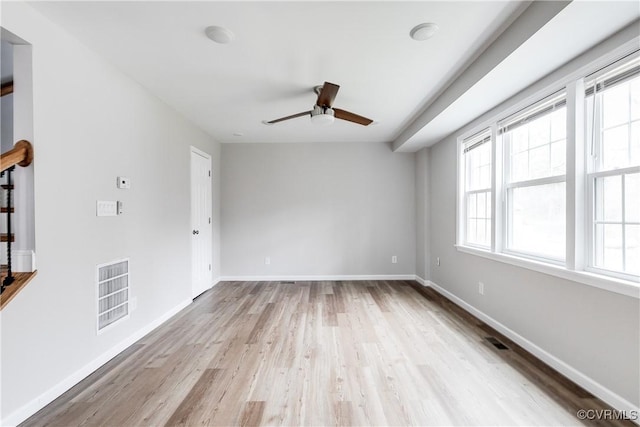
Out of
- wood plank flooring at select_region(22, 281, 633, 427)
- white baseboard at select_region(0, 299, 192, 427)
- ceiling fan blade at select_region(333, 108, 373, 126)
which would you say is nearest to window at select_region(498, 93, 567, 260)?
wood plank flooring at select_region(22, 281, 633, 427)

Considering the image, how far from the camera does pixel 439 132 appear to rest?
3693 millimetres

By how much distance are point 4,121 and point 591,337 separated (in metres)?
4.74

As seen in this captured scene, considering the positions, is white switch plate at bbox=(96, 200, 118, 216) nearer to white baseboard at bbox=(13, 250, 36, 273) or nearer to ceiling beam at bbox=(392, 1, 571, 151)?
white baseboard at bbox=(13, 250, 36, 273)

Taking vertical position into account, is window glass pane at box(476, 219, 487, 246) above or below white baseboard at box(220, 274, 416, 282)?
above

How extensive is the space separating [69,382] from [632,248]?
3752mm

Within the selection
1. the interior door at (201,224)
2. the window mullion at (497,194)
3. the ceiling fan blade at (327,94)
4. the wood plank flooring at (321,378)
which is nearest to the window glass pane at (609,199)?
the window mullion at (497,194)

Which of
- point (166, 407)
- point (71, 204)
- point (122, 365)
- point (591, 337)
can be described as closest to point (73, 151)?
point (71, 204)

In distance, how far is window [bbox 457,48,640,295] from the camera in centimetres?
170

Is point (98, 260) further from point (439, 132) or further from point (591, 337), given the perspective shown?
point (439, 132)

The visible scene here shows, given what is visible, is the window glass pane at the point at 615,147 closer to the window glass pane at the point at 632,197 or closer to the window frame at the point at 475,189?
the window glass pane at the point at 632,197

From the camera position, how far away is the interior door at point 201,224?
3.87 meters

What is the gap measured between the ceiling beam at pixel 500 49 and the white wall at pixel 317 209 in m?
1.86

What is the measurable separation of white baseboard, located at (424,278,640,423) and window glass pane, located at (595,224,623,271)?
0.75 meters

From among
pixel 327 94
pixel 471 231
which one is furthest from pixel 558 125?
pixel 327 94
